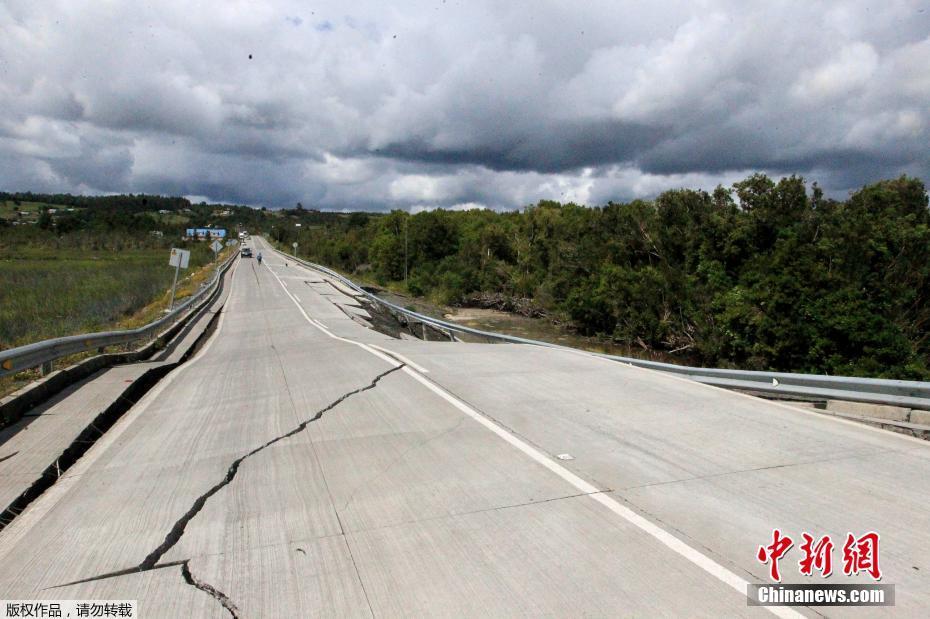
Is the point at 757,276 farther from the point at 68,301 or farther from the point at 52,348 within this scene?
the point at 68,301

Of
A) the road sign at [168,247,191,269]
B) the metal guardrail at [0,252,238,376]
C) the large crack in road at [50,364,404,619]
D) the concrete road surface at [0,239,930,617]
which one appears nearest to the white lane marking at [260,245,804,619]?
the concrete road surface at [0,239,930,617]

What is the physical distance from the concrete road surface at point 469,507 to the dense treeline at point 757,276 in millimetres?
16870

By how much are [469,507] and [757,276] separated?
2557 cm

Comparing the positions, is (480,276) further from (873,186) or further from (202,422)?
(202,422)

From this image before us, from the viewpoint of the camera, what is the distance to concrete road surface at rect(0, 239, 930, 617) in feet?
12.5

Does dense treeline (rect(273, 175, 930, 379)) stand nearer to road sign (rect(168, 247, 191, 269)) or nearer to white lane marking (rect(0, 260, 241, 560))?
white lane marking (rect(0, 260, 241, 560))

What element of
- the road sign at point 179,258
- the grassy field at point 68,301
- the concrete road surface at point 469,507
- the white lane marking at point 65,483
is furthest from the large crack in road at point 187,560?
the road sign at point 179,258

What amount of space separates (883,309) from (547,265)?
33598 millimetres

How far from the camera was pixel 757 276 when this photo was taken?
88.3 feet

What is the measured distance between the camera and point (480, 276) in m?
62.4

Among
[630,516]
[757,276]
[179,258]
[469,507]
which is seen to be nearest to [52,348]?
[469,507]

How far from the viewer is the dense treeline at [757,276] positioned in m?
22.9

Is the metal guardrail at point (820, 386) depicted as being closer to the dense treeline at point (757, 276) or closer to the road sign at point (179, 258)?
the dense treeline at point (757, 276)

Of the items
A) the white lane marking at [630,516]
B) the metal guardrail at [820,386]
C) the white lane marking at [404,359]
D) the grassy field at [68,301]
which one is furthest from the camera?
the grassy field at [68,301]
